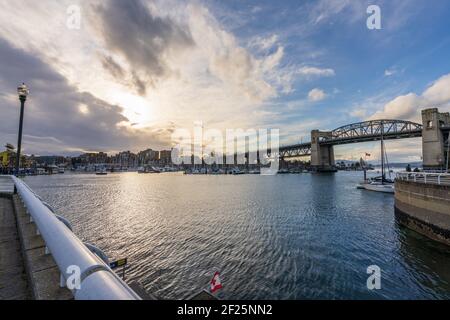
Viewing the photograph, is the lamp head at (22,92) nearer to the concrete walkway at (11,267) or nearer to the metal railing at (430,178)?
the concrete walkway at (11,267)

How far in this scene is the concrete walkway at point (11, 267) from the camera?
4363mm

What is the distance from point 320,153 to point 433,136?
6600 cm

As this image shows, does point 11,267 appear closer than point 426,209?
Yes

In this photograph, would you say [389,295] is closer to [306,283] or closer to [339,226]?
[306,283]

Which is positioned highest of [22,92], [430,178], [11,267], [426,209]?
[22,92]

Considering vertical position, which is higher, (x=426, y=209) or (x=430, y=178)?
(x=430, y=178)

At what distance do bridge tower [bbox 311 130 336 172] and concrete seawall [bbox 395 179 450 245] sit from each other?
12971cm

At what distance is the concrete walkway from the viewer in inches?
172

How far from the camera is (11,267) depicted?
538 cm

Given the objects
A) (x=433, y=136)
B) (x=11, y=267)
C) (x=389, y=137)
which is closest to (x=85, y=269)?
(x=11, y=267)

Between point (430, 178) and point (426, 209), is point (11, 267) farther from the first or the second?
point (430, 178)

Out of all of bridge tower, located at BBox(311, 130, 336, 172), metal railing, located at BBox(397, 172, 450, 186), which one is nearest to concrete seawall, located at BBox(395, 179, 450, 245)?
metal railing, located at BBox(397, 172, 450, 186)

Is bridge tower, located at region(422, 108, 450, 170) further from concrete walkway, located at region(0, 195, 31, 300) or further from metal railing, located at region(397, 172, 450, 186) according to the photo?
concrete walkway, located at region(0, 195, 31, 300)

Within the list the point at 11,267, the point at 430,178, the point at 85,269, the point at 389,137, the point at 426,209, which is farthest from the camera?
the point at 389,137
